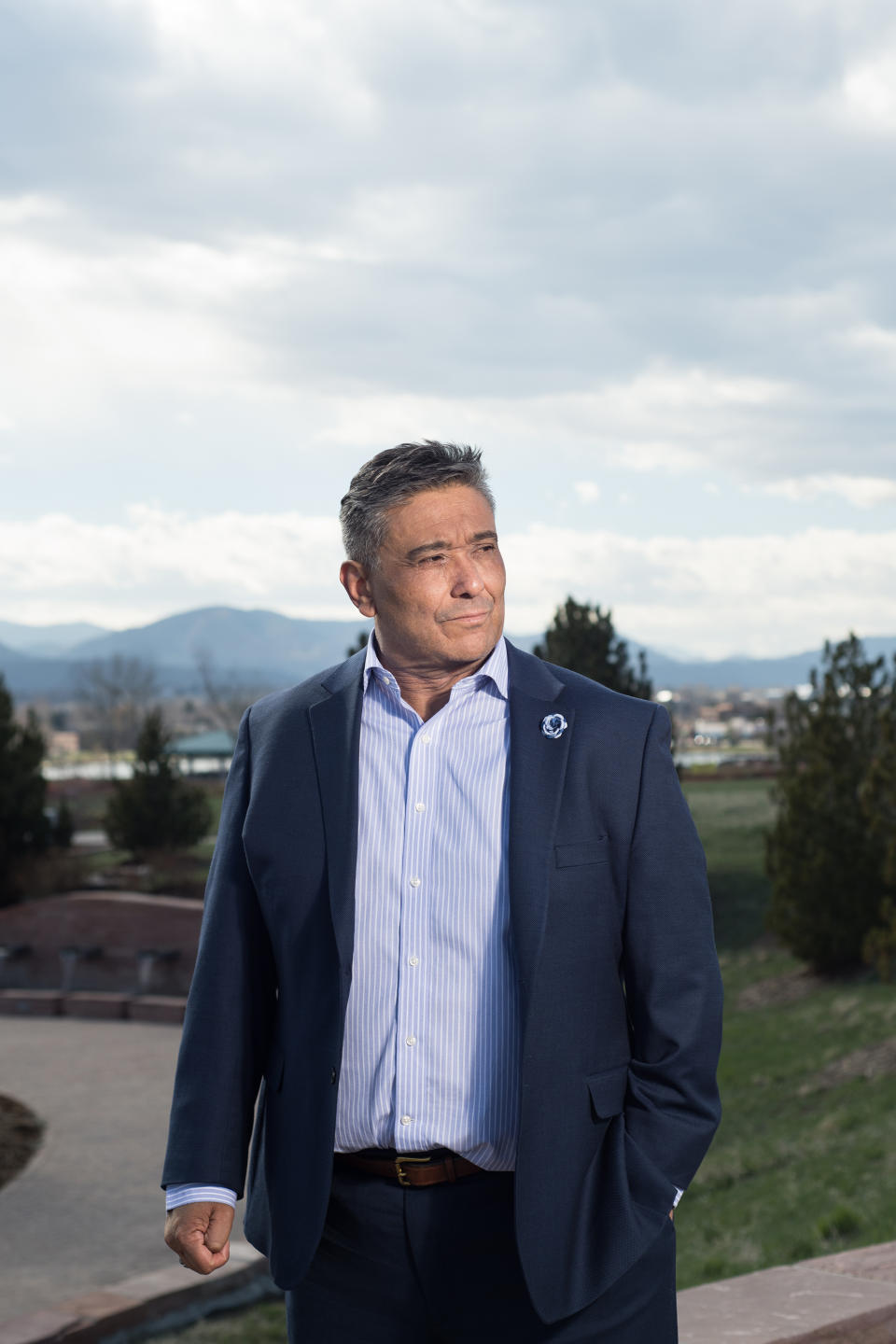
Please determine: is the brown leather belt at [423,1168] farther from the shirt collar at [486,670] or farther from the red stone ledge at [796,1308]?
the red stone ledge at [796,1308]

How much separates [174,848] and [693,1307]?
23.5 m

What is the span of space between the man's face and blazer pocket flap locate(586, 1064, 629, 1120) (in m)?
0.78

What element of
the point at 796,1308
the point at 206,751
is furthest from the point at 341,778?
the point at 206,751

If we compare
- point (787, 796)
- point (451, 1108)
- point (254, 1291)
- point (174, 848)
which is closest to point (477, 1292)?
point (451, 1108)

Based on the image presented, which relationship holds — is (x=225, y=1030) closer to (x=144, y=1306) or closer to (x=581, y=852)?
(x=581, y=852)

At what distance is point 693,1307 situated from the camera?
149 inches

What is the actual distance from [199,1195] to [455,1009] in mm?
572

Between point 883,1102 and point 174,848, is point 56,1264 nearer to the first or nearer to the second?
point 883,1102

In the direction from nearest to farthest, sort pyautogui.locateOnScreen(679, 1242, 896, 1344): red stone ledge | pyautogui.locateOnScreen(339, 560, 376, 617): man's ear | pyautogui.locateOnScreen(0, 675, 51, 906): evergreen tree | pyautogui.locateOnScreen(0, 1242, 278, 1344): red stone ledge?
1. pyautogui.locateOnScreen(339, 560, 376, 617): man's ear
2. pyautogui.locateOnScreen(679, 1242, 896, 1344): red stone ledge
3. pyautogui.locateOnScreen(0, 1242, 278, 1344): red stone ledge
4. pyautogui.locateOnScreen(0, 675, 51, 906): evergreen tree

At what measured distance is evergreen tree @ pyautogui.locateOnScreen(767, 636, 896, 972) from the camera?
54.2 ft

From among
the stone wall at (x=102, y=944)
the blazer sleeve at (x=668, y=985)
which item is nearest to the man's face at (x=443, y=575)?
the blazer sleeve at (x=668, y=985)

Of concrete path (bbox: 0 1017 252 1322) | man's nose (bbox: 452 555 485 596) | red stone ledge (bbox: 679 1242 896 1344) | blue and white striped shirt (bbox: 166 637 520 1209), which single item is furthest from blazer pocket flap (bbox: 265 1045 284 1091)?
concrete path (bbox: 0 1017 252 1322)

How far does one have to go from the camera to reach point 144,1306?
6.79 metres

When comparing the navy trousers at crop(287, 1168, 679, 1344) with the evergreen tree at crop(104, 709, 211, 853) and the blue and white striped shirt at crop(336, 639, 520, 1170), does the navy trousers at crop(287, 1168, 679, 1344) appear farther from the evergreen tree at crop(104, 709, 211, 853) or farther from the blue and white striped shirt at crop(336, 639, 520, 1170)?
the evergreen tree at crop(104, 709, 211, 853)
